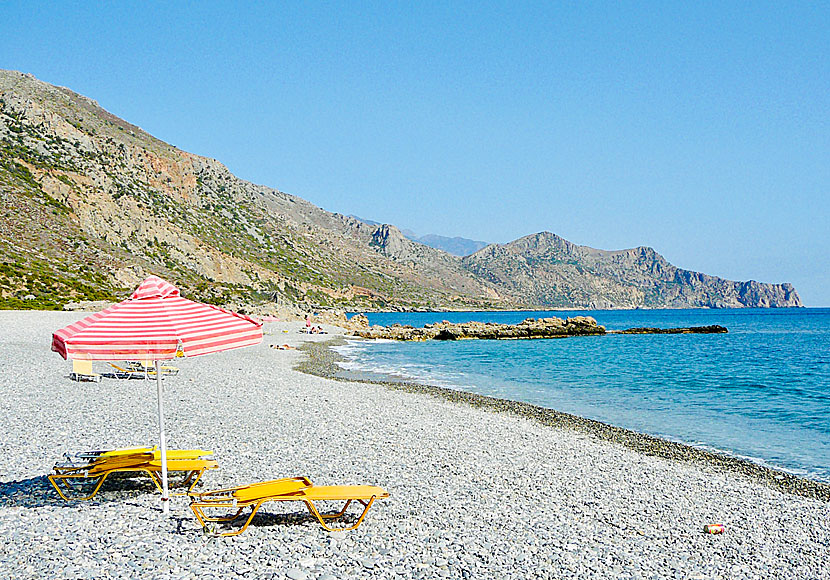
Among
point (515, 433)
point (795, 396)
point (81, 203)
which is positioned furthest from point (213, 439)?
point (81, 203)

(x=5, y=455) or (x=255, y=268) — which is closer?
(x=5, y=455)

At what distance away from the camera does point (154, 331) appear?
20.9 ft

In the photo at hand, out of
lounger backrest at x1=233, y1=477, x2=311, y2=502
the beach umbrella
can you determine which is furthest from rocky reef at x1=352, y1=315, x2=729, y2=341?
the beach umbrella

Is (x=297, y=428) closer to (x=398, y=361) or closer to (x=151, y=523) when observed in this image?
(x=151, y=523)

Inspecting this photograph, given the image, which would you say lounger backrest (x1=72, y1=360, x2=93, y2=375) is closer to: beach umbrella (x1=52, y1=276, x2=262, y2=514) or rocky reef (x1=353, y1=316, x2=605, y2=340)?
beach umbrella (x1=52, y1=276, x2=262, y2=514)

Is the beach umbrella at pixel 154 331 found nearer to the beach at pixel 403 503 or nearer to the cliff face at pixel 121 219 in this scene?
the beach at pixel 403 503

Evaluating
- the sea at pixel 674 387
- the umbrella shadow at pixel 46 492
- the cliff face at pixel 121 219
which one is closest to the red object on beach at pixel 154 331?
the umbrella shadow at pixel 46 492

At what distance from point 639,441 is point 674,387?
43.8 ft

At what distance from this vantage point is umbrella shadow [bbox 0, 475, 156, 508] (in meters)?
7.23

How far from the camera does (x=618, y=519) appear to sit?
25.6 feet

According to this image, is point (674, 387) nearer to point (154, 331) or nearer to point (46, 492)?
point (46, 492)

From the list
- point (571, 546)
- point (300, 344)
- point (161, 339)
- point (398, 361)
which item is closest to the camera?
point (161, 339)

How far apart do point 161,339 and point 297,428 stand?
6749 mm

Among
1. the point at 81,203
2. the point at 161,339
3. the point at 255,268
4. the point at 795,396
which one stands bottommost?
the point at 795,396
